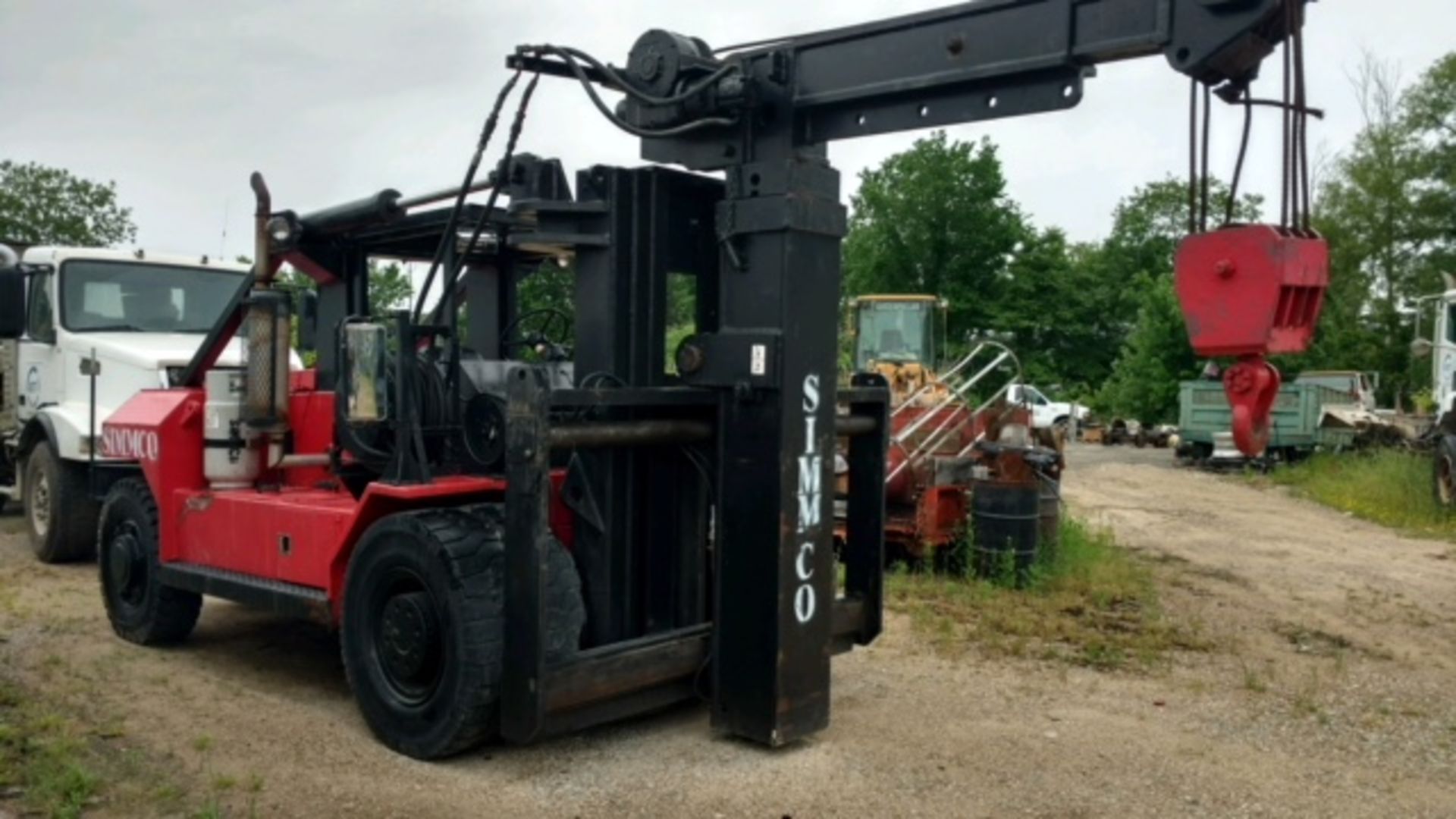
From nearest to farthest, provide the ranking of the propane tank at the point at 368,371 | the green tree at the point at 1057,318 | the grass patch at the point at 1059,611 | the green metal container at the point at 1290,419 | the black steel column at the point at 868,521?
the propane tank at the point at 368,371 → the black steel column at the point at 868,521 → the grass patch at the point at 1059,611 → the green metal container at the point at 1290,419 → the green tree at the point at 1057,318

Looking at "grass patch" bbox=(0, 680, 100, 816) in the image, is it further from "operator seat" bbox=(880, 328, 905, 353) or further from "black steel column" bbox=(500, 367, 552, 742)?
"operator seat" bbox=(880, 328, 905, 353)

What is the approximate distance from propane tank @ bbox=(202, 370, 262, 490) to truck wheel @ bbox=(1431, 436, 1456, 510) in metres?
14.3

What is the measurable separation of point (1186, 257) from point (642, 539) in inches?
102

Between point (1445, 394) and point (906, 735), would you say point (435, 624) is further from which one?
point (1445, 394)

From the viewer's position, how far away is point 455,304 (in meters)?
6.10

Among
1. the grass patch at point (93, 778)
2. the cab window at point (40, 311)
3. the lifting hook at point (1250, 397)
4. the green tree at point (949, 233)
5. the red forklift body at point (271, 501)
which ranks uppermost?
the green tree at point (949, 233)

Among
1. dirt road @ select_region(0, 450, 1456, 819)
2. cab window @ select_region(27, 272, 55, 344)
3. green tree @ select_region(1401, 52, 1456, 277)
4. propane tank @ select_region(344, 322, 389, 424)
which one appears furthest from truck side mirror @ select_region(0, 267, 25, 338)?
green tree @ select_region(1401, 52, 1456, 277)

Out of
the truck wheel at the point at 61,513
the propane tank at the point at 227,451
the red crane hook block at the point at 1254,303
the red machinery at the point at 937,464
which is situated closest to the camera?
the red crane hook block at the point at 1254,303

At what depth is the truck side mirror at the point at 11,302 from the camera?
7969 millimetres

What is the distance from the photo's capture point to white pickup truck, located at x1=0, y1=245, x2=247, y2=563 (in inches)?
410

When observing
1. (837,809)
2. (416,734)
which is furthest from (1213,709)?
(416,734)

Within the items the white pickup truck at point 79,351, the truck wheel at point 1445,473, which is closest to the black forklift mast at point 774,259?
the white pickup truck at point 79,351

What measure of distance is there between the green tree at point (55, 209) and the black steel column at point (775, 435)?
149 ft

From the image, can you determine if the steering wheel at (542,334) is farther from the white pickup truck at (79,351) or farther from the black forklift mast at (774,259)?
the white pickup truck at (79,351)
